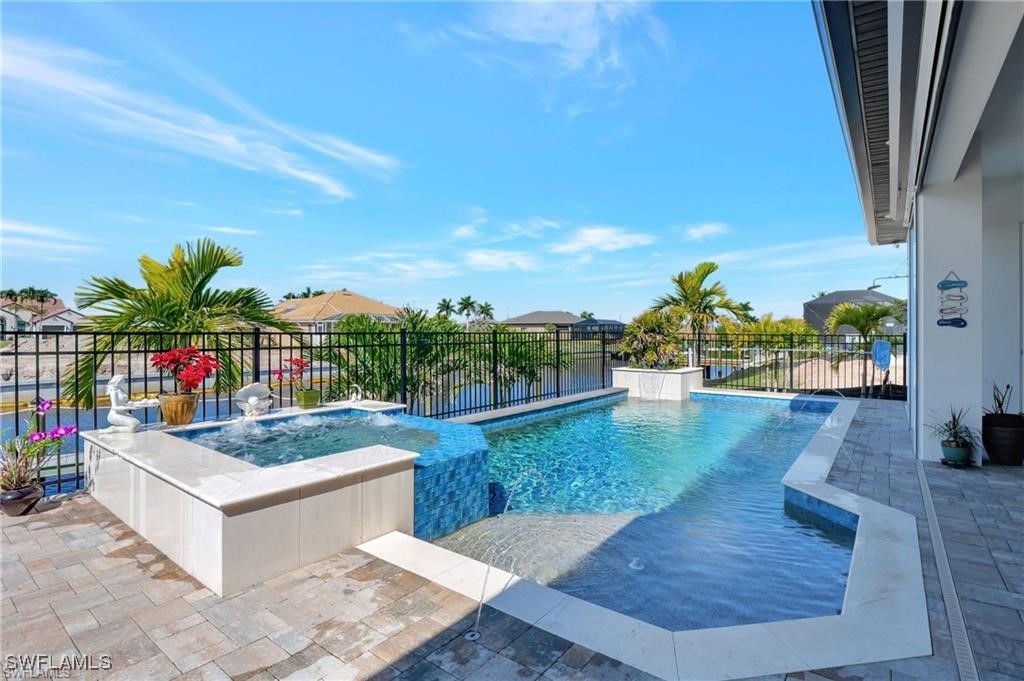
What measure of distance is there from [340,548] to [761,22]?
9.15 m

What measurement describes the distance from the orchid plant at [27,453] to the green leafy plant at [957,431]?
28.4 ft

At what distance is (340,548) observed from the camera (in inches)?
120

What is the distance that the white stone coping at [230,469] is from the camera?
8.82 feet

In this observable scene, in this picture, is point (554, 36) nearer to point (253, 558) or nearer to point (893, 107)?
point (893, 107)

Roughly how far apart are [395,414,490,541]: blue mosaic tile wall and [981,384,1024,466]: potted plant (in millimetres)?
5582

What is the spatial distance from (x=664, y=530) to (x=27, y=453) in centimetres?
515

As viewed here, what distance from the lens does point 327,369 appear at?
833 centimetres

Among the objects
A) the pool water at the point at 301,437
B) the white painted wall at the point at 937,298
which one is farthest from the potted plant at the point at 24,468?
the white painted wall at the point at 937,298

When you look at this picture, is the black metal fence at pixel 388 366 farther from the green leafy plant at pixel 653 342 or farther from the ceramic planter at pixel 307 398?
the green leafy plant at pixel 653 342

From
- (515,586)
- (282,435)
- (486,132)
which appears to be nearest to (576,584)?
(515,586)

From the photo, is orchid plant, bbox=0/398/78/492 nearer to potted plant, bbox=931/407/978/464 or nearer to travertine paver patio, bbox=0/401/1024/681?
travertine paver patio, bbox=0/401/1024/681

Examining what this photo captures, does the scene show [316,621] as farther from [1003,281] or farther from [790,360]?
[790,360]

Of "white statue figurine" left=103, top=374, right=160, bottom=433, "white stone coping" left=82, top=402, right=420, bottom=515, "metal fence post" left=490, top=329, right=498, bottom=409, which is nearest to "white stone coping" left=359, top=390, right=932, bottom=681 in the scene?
"white stone coping" left=82, top=402, right=420, bottom=515

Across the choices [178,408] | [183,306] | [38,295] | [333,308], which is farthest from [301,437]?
[38,295]
